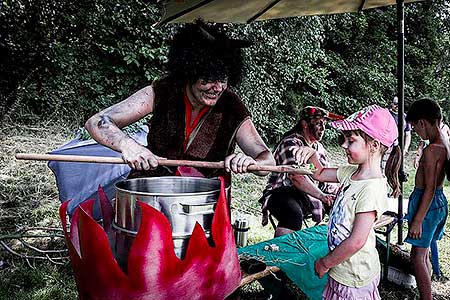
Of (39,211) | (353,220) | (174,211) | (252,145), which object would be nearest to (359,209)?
(353,220)

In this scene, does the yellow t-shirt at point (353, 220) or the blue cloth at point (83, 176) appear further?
the blue cloth at point (83, 176)

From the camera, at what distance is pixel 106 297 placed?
4.80ft

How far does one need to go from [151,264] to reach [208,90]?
0.91 metres

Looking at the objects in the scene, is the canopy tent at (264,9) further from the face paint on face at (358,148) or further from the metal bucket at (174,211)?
the metal bucket at (174,211)

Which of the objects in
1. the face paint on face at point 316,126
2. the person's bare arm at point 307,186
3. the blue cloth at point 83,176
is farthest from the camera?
the blue cloth at point 83,176

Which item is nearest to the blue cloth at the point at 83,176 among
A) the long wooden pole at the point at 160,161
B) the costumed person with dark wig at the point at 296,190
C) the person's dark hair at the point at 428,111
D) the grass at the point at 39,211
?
the grass at the point at 39,211

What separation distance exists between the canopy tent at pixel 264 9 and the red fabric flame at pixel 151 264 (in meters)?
1.90

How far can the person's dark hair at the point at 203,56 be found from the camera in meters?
2.03

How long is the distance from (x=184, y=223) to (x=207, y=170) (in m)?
0.61

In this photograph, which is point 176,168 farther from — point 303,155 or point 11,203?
point 11,203

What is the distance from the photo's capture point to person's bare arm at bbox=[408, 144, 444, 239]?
2.85 meters

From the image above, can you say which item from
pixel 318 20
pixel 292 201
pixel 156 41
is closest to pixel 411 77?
pixel 318 20

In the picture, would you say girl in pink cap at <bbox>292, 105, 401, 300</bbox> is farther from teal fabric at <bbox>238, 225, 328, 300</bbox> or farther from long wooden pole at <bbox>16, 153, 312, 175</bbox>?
teal fabric at <bbox>238, 225, 328, 300</bbox>

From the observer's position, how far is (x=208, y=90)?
204cm
